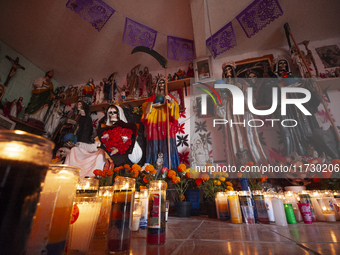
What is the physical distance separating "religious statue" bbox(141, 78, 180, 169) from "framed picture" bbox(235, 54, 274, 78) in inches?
69.0

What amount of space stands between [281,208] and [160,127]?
222 cm

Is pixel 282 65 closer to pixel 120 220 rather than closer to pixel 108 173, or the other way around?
pixel 108 173

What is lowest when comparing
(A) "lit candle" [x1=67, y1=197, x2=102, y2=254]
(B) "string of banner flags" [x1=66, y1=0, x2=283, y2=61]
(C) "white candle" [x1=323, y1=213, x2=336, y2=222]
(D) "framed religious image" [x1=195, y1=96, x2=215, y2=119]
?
(C) "white candle" [x1=323, y1=213, x2=336, y2=222]

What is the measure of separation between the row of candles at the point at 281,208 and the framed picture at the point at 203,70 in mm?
2790

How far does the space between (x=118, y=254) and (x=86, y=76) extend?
524cm

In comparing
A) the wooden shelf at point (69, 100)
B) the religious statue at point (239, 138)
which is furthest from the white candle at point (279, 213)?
the wooden shelf at point (69, 100)

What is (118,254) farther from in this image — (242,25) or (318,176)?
(242,25)

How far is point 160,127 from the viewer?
309 cm

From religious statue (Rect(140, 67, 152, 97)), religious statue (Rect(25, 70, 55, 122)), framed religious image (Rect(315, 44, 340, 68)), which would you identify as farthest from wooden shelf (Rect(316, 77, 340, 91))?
religious statue (Rect(25, 70, 55, 122))

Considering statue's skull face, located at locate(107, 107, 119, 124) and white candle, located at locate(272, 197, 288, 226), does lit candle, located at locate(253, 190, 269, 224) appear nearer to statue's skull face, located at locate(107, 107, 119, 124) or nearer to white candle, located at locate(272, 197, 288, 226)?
white candle, located at locate(272, 197, 288, 226)

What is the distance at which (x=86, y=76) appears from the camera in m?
4.91

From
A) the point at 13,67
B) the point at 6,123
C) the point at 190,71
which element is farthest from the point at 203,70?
the point at 13,67

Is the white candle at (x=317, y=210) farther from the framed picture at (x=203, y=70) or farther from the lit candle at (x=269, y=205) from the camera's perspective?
the framed picture at (x=203, y=70)

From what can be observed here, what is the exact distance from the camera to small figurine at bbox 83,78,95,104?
14.3ft
